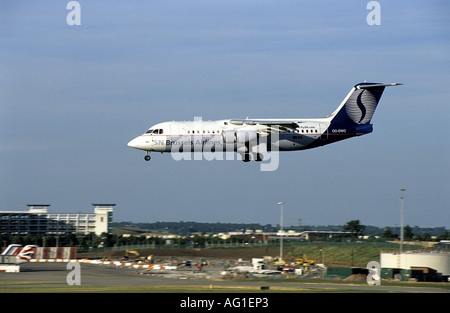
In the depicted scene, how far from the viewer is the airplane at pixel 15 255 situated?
64.8m

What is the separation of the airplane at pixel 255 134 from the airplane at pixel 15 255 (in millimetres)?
16288

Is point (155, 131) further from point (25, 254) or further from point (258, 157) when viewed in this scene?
point (25, 254)

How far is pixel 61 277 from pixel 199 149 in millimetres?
17645

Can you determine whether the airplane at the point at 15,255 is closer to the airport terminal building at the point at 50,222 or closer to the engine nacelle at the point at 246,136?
the engine nacelle at the point at 246,136

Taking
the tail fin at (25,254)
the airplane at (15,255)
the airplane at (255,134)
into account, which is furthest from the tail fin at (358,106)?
the airplane at (15,255)

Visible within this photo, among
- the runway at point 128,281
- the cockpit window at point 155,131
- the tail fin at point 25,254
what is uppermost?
the cockpit window at point 155,131

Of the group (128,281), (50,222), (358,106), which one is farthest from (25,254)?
(50,222)

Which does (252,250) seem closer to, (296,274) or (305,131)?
(296,274)

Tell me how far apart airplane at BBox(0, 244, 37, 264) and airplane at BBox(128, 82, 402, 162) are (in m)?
16.3

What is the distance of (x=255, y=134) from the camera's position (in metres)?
63.5

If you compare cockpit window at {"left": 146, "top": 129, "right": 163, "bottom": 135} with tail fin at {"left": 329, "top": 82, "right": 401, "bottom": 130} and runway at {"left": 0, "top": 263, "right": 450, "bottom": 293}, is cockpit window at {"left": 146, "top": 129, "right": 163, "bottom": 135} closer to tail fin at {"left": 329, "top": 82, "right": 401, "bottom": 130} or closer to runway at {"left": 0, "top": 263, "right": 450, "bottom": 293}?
runway at {"left": 0, "top": 263, "right": 450, "bottom": 293}

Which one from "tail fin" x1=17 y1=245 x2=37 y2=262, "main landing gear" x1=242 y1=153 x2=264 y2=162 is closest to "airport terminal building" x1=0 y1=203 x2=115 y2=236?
"tail fin" x1=17 y1=245 x2=37 y2=262

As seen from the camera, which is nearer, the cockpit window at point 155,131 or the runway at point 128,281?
the runway at point 128,281

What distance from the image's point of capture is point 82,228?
128625 millimetres
